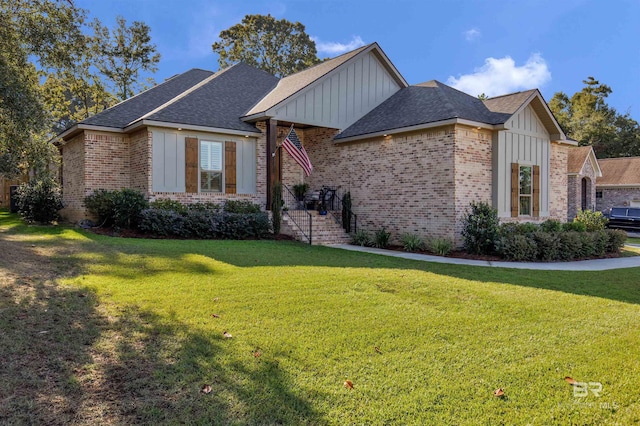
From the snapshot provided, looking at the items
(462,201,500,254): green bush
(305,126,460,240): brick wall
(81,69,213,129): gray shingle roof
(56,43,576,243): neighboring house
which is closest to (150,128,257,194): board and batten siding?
(56,43,576,243): neighboring house

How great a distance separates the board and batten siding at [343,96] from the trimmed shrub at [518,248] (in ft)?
24.5

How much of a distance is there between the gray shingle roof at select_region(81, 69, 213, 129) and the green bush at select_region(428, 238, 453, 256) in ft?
36.1

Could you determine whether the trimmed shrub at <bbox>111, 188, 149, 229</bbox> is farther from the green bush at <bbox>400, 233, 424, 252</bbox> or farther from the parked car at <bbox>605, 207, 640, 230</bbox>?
the parked car at <bbox>605, 207, 640, 230</bbox>

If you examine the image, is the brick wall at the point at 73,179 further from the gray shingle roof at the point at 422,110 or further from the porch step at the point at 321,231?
the gray shingle roof at the point at 422,110

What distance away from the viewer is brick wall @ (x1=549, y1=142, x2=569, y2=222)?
15.8 metres

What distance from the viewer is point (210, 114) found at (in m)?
15.2

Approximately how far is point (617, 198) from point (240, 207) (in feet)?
93.0

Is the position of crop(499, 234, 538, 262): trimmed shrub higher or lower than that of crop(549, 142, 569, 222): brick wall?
lower

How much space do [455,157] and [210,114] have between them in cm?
830

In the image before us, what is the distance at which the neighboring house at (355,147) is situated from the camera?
13.0m

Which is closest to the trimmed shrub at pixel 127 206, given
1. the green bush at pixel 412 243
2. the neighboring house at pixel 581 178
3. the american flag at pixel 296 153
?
the american flag at pixel 296 153

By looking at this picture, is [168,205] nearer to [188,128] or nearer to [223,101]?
[188,128]

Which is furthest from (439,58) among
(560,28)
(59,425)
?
→ (59,425)

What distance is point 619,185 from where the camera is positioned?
30.1 meters
